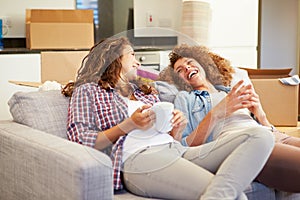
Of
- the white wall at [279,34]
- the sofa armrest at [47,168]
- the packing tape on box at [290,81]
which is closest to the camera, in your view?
the sofa armrest at [47,168]

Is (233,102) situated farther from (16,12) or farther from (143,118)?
(16,12)

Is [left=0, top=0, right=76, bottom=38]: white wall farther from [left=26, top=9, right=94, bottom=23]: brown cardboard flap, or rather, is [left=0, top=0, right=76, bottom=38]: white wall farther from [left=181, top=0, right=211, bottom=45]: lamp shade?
[left=181, top=0, right=211, bottom=45]: lamp shade

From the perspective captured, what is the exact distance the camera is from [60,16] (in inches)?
149

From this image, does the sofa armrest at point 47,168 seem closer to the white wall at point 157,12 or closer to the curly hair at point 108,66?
the curly hair at point 108,66

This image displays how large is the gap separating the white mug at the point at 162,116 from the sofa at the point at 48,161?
0.84 feet

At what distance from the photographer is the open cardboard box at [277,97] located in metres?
2.71

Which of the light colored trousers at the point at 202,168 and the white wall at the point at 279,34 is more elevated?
the white wall at the point at 279,34

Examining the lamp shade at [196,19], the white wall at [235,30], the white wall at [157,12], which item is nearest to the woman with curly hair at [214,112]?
the lamp shade at [196,19]

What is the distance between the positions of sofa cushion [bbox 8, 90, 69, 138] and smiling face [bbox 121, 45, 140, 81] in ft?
1.07

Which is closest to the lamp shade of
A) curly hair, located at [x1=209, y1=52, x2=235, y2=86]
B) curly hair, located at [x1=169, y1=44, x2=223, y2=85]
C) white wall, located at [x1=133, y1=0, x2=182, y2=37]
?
white wall, located at [x1=133, y1=0, x2=182, y2=37]

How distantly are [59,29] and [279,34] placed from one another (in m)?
2.90

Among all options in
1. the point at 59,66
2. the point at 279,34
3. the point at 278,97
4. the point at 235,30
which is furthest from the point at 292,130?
the point at 279,34

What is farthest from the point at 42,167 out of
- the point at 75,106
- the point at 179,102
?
the point at 179,102

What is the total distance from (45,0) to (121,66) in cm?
277
